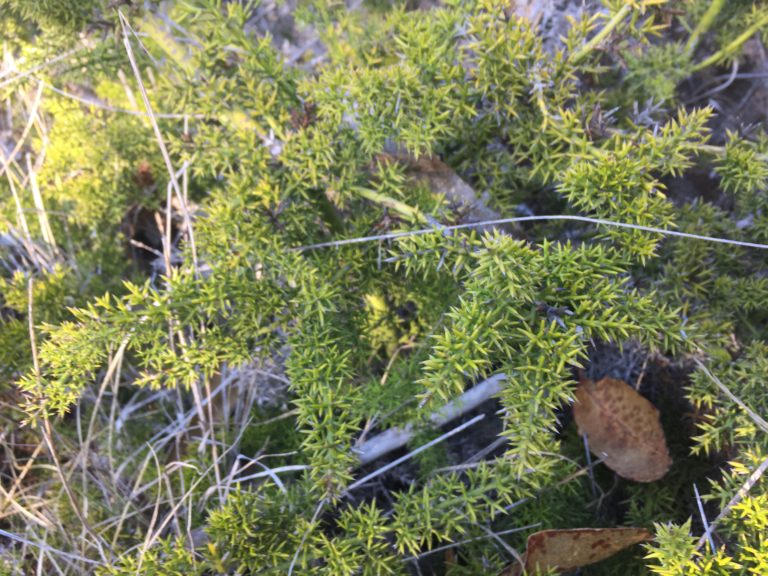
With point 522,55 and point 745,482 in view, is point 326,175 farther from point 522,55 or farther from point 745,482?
point 745,482

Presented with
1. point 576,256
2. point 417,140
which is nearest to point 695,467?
point 576,256

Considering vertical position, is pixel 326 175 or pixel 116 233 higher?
pixel 326 175

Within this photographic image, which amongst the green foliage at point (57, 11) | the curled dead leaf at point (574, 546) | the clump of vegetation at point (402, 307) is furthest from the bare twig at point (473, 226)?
the green foliage at point (57, 11)

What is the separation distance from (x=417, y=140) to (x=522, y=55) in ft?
1.08

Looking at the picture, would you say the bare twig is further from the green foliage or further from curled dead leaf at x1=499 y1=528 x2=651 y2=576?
the green foliage

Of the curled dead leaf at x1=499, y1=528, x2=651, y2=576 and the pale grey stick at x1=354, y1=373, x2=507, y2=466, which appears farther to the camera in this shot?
the pale grey stick at x1=354, y1=373, x2=507, y2=466

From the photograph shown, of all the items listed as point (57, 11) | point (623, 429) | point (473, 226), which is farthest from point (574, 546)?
point (57, 11)

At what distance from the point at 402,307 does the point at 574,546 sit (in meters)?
0.80

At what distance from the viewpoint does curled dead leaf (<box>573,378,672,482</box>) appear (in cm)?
160

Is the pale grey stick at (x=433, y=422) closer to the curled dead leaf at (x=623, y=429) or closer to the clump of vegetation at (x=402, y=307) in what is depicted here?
the clump of vegetation at (x=402, y=307)

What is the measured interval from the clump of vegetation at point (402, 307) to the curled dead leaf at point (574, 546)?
0.06 metres

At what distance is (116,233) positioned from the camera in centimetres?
226

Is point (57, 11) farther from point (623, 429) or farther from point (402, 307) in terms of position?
point (623, 429)

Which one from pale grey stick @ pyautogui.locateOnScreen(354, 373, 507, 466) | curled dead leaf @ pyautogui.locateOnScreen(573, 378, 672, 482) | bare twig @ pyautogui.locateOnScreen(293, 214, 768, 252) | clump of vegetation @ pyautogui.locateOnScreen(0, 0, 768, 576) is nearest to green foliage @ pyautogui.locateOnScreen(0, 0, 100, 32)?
clump of vegetation @ pyautogui.locateOnScreen(0, 0, 768, 576)
